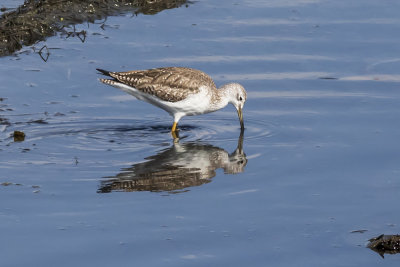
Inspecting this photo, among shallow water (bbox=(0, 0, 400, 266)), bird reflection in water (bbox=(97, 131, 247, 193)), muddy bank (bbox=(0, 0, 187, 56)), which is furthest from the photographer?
muddy bank (bbox=(0, 0, 187, 56))

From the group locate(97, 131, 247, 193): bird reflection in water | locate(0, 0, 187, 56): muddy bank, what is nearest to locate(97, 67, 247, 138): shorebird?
locate(97, 131, 247, 193): bird reflection in water

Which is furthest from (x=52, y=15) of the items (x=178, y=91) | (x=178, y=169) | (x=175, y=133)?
(x=178, y=169)

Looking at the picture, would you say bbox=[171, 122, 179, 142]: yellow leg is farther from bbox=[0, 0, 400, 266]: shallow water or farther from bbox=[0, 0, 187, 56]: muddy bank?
bbox=[0, 0, 187, 56]: muddy bank

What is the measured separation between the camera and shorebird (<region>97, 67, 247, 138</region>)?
1243 centimetres

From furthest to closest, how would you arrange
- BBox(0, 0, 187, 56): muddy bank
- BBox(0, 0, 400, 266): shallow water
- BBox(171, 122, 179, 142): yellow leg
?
BBox(0, 0, 187, 56): muddy bank → BBox(171, 122, 179, 142): yellow leg → BBox(0, 0, 400, 266): shallow water

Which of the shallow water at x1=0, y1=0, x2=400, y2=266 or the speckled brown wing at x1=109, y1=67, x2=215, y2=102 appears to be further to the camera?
the speckled brown wing at x1=109, y1=67, x2=215, y2=102

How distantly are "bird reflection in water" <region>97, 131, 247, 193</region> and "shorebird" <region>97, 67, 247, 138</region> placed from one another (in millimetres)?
824

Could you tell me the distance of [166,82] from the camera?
1253cm

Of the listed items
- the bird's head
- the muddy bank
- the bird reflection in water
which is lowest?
the bird reflection in water

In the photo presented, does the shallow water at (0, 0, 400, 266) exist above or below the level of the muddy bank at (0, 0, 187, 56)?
below

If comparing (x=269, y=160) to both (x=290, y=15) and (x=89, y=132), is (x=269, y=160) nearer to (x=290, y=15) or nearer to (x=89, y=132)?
(x=89, y=132)

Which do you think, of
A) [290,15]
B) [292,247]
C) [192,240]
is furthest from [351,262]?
[290,15]

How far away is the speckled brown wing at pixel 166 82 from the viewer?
490 inches

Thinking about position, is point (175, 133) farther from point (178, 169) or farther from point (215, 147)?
point (178, 169)
